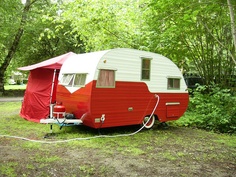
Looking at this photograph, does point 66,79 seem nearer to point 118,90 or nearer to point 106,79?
point 106,79

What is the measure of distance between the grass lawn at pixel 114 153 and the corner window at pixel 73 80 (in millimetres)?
1603

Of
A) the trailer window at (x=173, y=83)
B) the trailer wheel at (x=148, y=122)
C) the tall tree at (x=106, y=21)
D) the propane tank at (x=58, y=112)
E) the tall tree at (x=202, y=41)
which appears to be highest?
the tall tree at (x=106, y=21)

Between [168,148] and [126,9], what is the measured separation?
9.64 m

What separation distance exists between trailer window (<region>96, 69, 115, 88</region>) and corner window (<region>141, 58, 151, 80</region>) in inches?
50.1

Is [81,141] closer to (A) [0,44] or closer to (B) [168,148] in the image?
(B) [168,148]

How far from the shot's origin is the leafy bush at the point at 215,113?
9781 mm

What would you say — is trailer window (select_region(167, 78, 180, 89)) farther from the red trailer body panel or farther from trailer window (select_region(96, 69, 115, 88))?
trailer window (select_region(96, 69, 115, 88))

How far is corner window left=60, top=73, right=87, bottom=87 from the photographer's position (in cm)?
803

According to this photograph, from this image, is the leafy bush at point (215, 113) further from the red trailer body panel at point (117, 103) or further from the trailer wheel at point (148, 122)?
the trailer wheel at point (148, 122)

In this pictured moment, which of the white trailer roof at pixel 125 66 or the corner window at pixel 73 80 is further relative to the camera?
the corner window at pixel 73 80

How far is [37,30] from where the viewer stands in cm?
2123

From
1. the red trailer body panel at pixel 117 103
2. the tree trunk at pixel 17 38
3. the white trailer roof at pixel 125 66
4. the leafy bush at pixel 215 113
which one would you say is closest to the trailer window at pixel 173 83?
the white trailer roof at pixel 125 66

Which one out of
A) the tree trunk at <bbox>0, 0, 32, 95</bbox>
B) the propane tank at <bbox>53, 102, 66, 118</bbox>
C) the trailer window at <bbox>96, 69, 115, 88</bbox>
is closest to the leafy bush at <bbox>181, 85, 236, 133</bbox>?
the trailer window at <bbox>96, 69, 115, 88</bbox>

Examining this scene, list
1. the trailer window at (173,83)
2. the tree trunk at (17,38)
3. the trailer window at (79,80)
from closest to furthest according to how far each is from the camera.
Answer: the trailer window at (79,80)
the trailer window at (173,83)
the tree trunk at (17,38)
